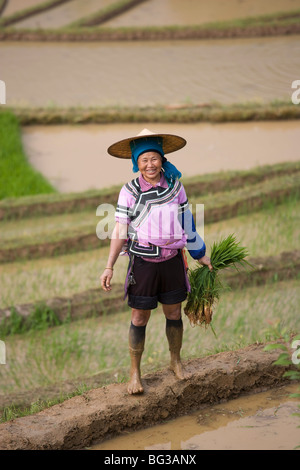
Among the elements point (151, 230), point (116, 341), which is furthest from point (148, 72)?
point (151, 230)

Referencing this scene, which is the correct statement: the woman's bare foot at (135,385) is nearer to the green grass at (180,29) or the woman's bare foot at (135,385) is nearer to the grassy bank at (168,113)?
the grassy bank at (168,113)

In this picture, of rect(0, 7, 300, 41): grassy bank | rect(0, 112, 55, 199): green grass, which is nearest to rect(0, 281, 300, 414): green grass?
rect(0, 112, 55, 199): green grass

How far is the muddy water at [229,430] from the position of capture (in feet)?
9.40

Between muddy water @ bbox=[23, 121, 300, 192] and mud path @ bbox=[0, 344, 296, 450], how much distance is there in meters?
3.22

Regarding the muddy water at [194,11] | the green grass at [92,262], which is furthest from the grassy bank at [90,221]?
the muddy water at [194,11]

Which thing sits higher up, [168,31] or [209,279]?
[168,31]

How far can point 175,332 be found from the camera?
3.07 meters

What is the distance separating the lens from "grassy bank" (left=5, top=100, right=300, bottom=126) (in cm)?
705

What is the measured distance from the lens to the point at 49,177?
21.6 feet

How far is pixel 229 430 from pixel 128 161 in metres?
4.19

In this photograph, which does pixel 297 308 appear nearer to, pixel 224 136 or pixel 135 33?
pixel 224 136

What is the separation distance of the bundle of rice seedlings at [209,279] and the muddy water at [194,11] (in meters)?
6.50

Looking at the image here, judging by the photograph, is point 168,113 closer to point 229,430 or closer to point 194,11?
point 194,11

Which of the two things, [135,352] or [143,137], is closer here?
[143,137]
